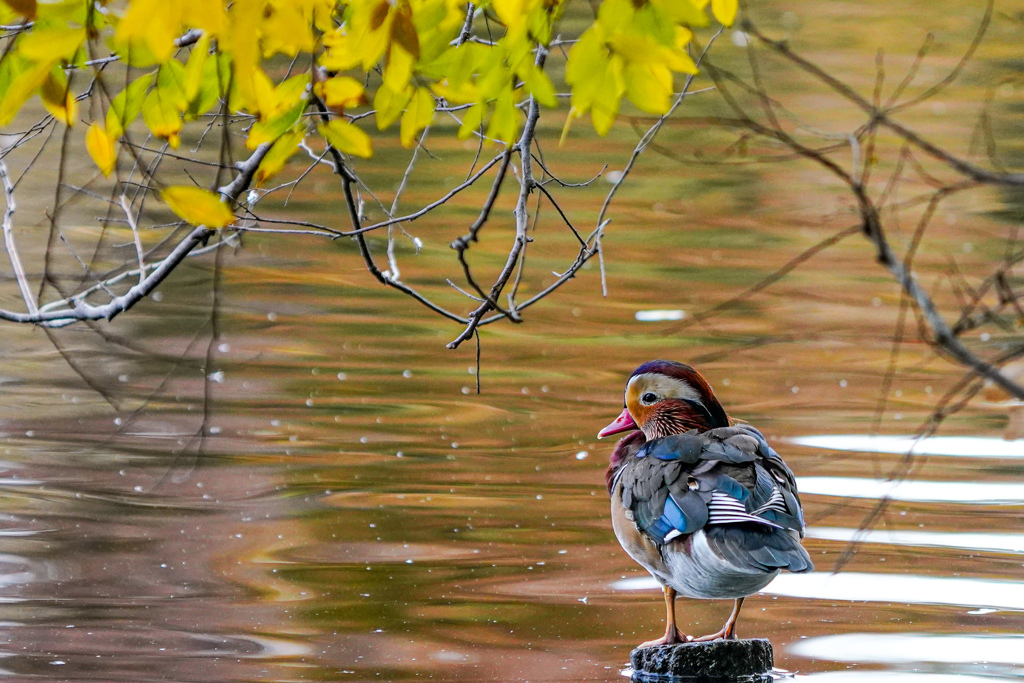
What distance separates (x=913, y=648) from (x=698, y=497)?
4.58 ft

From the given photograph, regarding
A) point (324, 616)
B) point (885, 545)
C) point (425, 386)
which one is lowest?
point (324, 616)

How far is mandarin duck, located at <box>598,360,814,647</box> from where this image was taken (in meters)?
2.80

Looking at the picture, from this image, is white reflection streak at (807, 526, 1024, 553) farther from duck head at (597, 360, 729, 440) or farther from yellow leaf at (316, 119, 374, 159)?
yellow leaf at (316, 119, 374, 159)

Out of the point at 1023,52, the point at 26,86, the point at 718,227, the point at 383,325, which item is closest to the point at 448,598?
the point at 26,86

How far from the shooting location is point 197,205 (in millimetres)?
2156

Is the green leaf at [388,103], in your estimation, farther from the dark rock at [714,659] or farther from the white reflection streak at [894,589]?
the white reflection streak at [894,589]

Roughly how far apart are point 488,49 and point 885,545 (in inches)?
118

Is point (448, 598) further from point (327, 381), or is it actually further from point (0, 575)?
point (327, 381)

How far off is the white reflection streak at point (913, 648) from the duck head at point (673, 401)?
942 mm

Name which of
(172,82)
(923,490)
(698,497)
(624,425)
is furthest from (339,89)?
(923,490)

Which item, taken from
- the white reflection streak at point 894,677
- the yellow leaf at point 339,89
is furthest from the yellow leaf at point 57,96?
the white reflection streak at point 894,677

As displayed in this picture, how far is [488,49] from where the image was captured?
2484 mm

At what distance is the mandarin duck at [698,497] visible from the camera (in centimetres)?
280

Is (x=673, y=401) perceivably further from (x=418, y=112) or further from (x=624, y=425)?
(x=418, y=112)
